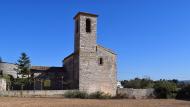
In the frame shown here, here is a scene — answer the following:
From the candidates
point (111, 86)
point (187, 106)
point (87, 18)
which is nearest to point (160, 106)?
point (187, 106)

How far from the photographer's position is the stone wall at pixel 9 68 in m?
48.1

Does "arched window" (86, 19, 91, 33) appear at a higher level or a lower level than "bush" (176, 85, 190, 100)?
higher

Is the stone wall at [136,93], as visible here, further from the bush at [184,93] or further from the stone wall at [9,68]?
the stone wall at [9,68]

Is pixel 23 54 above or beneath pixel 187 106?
above

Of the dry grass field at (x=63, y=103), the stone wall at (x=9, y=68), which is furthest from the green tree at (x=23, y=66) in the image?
the dry grass field at (x=63, y=103)

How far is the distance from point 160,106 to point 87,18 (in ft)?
69.9

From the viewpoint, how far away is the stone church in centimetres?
4688

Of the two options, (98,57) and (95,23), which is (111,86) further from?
(95,23)

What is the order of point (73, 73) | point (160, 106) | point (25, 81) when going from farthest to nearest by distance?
point (73, 73) < point (25, 81) < point (160, 106)

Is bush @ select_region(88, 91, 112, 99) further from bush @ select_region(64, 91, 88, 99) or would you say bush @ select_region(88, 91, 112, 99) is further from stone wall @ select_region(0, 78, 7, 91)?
stone wall @ select_region(0, 78, 7, 91)

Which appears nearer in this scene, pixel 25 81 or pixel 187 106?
pixel 187 106

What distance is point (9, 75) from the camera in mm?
47625

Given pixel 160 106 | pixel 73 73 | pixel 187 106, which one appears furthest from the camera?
pixel 73 73

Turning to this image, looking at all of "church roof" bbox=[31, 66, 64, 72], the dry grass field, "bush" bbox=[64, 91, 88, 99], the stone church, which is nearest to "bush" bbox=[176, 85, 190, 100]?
the stone church
